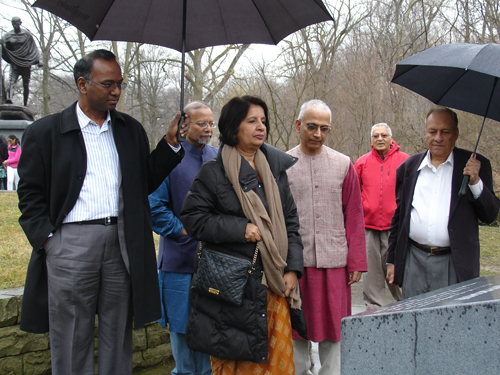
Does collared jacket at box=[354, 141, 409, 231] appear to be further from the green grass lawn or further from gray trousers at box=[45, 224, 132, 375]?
gray trousers at box=[45, 224, 132, 375]

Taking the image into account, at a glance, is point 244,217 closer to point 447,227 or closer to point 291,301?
point 291,301

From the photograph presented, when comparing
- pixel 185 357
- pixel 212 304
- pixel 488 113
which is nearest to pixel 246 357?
pixel 212 304

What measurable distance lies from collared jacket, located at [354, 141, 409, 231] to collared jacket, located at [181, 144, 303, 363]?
9.29 ft

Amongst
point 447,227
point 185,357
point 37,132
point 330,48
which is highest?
point 330,48

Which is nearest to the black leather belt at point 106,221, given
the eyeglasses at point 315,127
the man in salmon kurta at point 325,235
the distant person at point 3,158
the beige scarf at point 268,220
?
the beige scarf at point 268,220

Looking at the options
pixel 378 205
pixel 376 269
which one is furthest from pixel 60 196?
pixel 376 269

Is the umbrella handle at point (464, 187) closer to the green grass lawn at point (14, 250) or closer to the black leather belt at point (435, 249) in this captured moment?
the black leather belt at point (435, 249)

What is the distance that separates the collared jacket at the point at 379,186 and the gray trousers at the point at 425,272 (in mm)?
2012

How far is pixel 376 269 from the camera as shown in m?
5.44

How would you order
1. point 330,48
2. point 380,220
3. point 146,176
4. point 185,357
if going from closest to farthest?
point 146,176
point 185,357
point 380,220
point 330,48

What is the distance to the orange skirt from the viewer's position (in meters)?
2.64

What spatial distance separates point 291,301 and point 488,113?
1959 mm

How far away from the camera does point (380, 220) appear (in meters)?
5.36

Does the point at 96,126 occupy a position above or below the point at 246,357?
above
